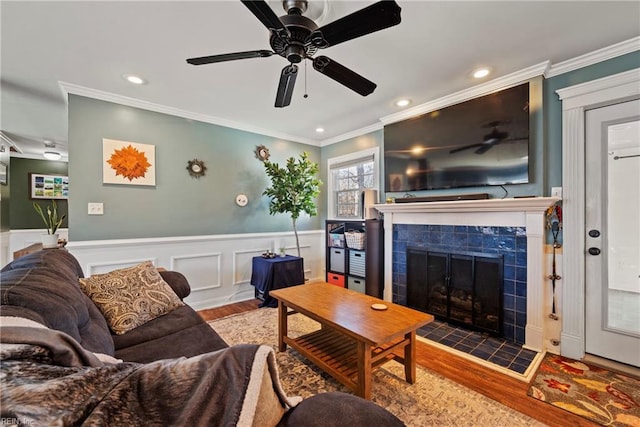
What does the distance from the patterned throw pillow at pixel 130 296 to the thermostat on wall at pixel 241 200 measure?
6.07 feet

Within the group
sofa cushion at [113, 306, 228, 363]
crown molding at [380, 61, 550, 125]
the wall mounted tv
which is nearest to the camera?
sofa cushion at [113, 306, 228, 363]

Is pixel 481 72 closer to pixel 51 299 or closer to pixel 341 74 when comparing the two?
pixel 341 74

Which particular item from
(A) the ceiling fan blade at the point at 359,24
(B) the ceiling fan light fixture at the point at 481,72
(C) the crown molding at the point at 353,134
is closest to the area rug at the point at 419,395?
(A) the ceiling fan blade at the point at 359,24

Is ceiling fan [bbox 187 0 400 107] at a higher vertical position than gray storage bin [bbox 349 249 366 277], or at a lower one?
higher

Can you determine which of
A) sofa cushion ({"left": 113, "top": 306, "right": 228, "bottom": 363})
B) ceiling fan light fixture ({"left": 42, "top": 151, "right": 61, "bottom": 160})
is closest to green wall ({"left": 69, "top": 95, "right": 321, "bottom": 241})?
sofa cushion ({"left": 113, "top": 306, "right": 228, "bottom": 363})

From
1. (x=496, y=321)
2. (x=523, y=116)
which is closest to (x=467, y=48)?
(x=523, y=116)

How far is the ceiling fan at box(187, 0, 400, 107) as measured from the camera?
4.01 ft

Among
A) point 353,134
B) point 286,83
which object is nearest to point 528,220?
point 286,83

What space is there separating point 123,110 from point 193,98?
2.56ft

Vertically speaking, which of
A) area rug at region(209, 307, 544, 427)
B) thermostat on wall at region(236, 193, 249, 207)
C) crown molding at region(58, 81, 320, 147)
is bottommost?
area rug at region(209, 307, 544, 427)

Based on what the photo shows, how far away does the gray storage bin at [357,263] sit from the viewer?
378cm

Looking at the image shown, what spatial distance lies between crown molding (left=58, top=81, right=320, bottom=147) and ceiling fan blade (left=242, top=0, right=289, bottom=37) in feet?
7.81

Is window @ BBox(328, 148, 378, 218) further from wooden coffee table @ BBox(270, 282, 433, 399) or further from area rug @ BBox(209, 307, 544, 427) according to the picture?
area rug @ BBox(209, 307, 544, 427)

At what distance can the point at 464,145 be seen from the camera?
9.07 ft
